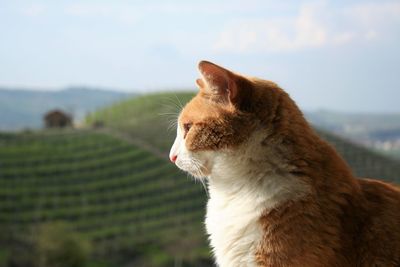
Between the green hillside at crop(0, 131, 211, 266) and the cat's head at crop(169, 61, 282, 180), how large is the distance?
18262 millimetres

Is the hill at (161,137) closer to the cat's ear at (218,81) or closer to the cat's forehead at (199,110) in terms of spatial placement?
the cat's forehead at (199,110)

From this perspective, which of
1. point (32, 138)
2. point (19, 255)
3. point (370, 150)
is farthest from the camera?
point (370, 150)

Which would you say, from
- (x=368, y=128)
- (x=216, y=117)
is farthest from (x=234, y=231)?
(x=368, y=128)

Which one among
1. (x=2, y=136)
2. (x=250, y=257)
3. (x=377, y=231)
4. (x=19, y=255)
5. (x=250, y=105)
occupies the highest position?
(x=250, y=105)

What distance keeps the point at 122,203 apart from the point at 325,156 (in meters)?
21.5

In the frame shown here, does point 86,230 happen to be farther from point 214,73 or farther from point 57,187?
point 214,73

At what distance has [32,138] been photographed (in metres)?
25.1

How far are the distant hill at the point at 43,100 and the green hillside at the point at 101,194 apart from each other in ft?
65.3

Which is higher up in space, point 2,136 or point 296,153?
point 296,153

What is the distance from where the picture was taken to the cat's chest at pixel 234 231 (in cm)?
160

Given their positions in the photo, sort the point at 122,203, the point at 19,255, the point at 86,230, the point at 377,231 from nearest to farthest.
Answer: the point at 377,231 → the point at 19,255 → the point at 86,230 → the point at 122,203

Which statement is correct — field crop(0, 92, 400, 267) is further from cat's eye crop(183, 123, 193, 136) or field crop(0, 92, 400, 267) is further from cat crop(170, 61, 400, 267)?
cat crop(170, 61, 400, 267)

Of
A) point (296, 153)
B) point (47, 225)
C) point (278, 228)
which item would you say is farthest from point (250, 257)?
point (47, 225)

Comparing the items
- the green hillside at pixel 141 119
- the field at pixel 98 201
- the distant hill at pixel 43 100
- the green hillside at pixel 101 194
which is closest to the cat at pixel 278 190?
the field at pixel 98 201
